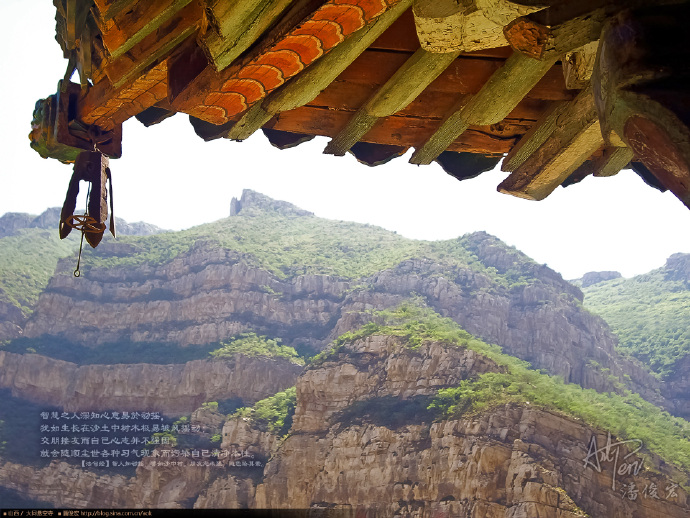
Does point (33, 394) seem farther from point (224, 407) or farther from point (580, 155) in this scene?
point (580, 155)

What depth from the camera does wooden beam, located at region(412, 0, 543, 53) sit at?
1188mm

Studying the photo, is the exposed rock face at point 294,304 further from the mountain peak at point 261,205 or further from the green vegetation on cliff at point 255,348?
the mountain peak at point 261,205

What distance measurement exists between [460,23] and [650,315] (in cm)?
5793

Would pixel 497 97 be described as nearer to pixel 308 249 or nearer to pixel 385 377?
pixel 385 377

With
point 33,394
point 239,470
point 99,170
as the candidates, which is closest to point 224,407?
point 239,470

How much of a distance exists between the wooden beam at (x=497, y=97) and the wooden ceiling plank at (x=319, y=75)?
0.34 meters

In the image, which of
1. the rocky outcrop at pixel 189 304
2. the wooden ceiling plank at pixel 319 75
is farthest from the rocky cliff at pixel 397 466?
the wooden ceiling plank at pixel 319 75

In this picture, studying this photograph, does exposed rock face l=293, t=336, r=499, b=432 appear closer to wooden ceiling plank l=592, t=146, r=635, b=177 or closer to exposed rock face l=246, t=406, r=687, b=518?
exposed rock face l=246, t=406, r=687, b=518

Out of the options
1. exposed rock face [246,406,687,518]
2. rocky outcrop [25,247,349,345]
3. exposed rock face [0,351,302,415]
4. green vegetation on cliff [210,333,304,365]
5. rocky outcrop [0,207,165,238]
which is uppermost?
rocky outcrop [0,207,165,238]

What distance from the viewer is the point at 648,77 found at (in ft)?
3.02

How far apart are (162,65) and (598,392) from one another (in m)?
44.0

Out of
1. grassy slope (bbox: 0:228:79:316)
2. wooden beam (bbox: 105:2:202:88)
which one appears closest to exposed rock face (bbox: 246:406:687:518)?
wooden beam (bbox: 105:2:202:88)

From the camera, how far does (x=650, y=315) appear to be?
53375mm

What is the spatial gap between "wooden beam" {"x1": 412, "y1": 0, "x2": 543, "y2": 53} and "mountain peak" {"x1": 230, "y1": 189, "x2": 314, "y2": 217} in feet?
239
